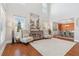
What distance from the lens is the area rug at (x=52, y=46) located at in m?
1.76

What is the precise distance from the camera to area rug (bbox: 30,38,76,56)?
1765 millimetres

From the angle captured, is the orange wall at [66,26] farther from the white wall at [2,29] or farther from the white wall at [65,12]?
the white wall at [2,29]

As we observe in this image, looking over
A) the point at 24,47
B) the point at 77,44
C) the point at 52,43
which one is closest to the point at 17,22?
the point at 24,47

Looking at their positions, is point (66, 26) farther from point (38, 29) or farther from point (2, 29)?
point (2, 29)

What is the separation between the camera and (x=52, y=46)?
181 cm

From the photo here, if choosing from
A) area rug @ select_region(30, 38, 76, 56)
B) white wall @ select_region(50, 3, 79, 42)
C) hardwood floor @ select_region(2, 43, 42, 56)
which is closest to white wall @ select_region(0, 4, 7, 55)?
hardwood floor @ select_region(2, 43, 42, 56)

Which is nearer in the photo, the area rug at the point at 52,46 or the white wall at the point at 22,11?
the white wall at the point at 22,11

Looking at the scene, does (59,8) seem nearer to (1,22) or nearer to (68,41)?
(68,41)

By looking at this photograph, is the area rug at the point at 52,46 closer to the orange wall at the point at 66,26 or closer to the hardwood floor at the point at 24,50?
the hardwood floor at the point at 24,50

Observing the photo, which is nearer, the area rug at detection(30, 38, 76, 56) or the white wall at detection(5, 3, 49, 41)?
the white wall at detection(5, 3, 49, 41)

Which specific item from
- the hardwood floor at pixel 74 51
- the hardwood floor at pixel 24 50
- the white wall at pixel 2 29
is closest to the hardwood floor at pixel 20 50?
the hardwood floor at pixel 24 50

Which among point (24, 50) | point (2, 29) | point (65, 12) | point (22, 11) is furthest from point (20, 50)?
point (65, 12)

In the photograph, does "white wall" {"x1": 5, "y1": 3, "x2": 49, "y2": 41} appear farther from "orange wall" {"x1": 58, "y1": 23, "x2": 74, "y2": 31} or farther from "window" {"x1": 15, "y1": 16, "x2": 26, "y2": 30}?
"orange wall" {"x1": 58, "y1": 23, "x2": 74, "y2": 31}

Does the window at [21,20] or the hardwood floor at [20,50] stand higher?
the window at [21,20]
